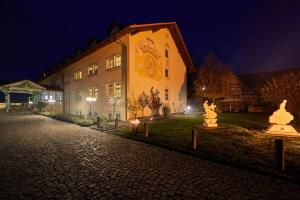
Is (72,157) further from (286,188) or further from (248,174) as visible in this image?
(286,188)

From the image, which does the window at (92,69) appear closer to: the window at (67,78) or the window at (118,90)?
the window at (118,90)

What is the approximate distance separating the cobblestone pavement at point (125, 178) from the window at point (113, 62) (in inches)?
469

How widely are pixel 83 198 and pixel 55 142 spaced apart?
19.6ft

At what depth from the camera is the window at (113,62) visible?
17312 millimetres

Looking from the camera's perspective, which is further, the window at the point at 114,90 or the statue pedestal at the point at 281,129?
the window at the point at 114,90

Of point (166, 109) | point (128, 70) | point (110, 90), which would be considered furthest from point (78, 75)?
point (166, 109)

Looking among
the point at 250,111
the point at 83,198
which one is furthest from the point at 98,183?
the point at 250,111

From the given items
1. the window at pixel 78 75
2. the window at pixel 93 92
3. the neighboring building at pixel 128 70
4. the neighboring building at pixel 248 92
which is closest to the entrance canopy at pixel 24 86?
the neighboring building at pixel 128 70

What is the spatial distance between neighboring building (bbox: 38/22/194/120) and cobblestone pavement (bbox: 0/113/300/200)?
9957mm

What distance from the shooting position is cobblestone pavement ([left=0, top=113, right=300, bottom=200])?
378 centimetres

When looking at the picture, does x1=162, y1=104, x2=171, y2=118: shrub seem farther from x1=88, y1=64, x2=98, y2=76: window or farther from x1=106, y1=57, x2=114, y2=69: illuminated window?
x1=88, y1=64, x2=98, y2=76: window

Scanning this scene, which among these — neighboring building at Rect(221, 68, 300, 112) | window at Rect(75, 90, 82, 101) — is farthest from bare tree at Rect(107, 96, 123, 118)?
neighboring building at Rect(221, 68, 300, 112)

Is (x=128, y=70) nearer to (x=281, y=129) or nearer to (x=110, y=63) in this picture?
(x=110, y=63)

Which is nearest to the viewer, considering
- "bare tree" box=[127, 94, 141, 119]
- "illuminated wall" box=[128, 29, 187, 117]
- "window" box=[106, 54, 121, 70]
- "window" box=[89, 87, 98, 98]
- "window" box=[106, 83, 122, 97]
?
"bare tree" box=[127, 94, 141, 119]
